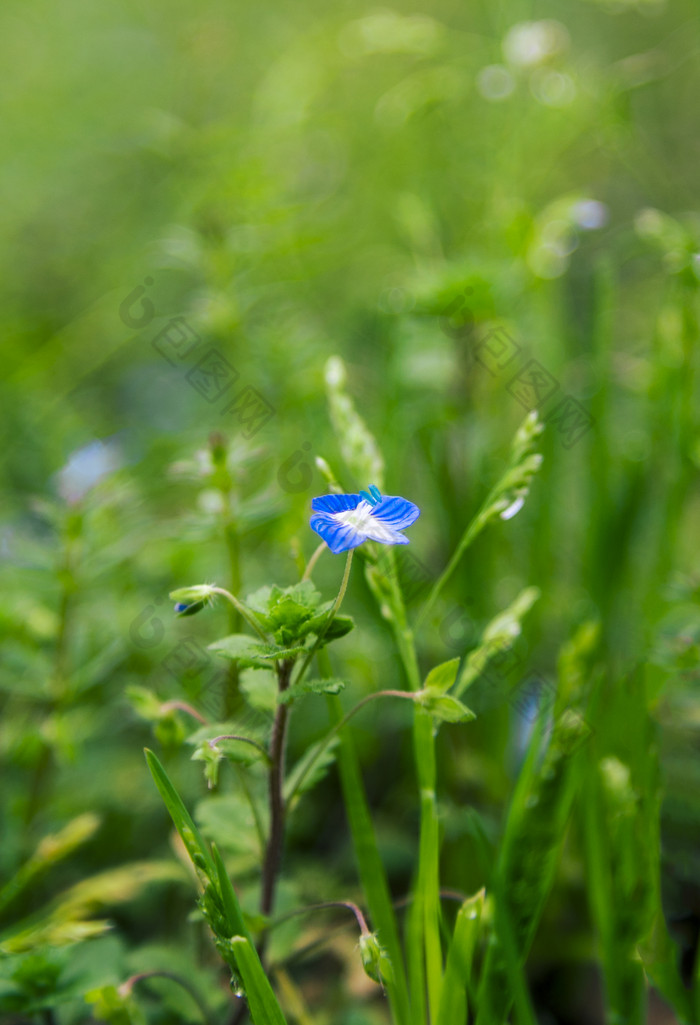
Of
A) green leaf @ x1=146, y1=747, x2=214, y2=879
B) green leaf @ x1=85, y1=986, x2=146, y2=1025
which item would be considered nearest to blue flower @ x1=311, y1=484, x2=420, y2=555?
green leaf @ x1=146, y1=747, x2=214, y2=879

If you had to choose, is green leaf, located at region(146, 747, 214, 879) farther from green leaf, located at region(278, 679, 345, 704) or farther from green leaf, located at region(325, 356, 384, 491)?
green leaf, located at region(325, 356, 384, 491)

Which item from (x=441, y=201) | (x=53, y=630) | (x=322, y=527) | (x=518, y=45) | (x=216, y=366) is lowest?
(x=322, y=527)

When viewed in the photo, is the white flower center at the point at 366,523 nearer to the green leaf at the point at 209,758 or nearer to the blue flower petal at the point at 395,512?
the blue flower petal at the point at 395,512

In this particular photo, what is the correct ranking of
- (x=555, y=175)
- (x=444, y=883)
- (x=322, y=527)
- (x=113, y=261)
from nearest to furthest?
(x=322, y=527), (x=444, y=883), (x=113, y=261), (x=555, y=175)

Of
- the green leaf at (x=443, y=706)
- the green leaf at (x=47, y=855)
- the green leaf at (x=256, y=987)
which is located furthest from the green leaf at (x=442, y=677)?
the green leaf at (x=47, y=855)

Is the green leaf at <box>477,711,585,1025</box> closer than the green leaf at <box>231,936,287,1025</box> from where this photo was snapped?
No

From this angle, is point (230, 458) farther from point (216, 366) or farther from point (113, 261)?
point (113, 261)

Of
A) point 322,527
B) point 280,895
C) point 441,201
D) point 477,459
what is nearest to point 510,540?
point 477,459

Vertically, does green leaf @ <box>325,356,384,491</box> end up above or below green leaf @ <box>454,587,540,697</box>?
above
